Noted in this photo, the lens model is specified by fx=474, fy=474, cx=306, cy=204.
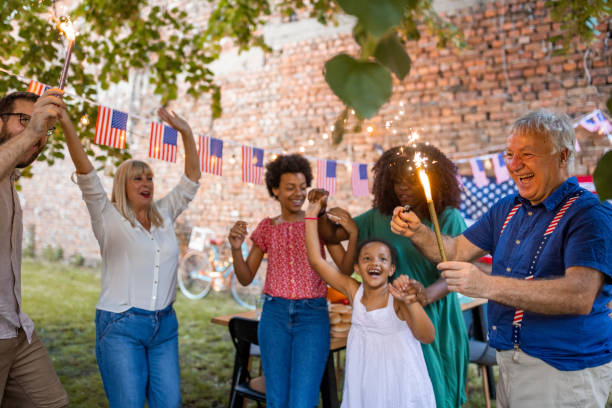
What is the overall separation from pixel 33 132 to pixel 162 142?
1873 millimetres

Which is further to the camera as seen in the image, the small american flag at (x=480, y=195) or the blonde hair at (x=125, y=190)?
the small american flag at (x=480, y=195)

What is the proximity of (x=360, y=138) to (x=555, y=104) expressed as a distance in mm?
2197

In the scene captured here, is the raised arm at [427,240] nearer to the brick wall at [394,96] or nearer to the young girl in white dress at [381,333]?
the young girl in white dress at [381,333]

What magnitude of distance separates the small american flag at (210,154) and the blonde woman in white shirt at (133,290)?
1.17 m

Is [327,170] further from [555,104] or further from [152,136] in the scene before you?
[555,104]

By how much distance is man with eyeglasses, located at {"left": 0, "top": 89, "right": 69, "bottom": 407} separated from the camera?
1.79 m

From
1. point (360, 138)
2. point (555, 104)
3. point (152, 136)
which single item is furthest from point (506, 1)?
point (152, 136)

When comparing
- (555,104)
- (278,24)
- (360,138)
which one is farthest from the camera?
(278,24)

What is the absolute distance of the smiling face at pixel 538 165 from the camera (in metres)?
1.67

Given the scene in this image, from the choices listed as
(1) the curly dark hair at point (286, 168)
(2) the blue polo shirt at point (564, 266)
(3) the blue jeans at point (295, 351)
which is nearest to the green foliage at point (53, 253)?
(1) the curly dark hair at point (286, 168)

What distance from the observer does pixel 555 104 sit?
5020 mm

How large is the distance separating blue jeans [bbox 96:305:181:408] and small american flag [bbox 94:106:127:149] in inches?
51.1

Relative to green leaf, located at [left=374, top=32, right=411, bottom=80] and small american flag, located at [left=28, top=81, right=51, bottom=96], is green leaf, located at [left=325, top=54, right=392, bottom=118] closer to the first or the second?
green leaf, located at [left=374, top=32, right=411, bottom=80]

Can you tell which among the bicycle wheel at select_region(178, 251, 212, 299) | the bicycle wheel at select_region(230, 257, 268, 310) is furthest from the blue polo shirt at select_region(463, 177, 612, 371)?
the bicycle wheel at select_region(178, 251, 212, 299)
